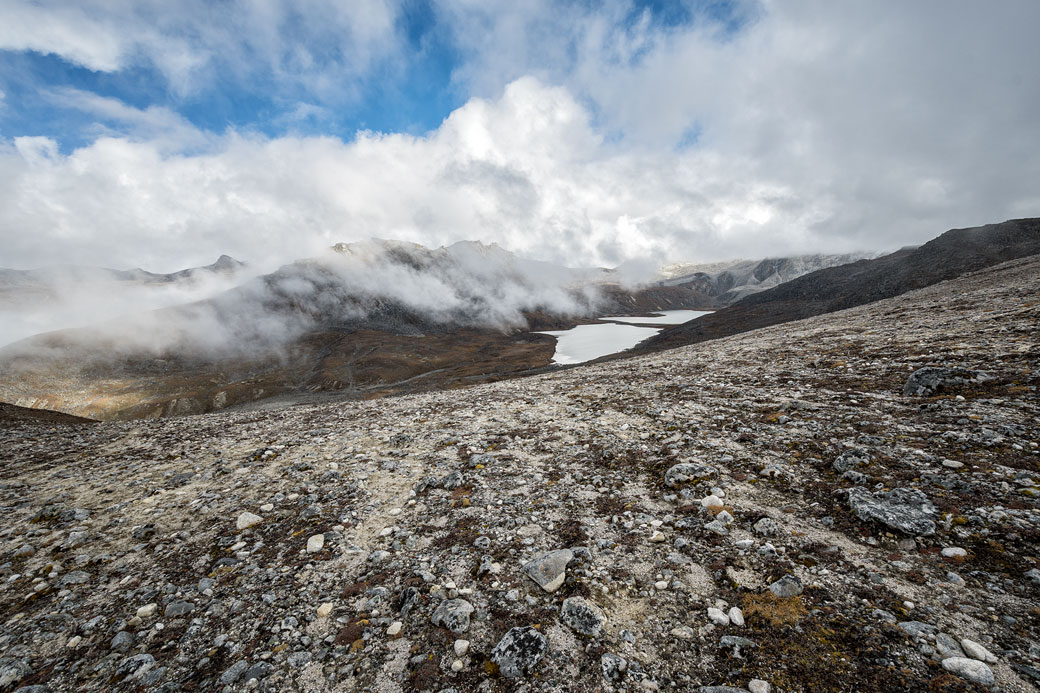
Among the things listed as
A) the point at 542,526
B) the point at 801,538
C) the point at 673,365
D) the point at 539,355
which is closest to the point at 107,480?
the point at 542,526

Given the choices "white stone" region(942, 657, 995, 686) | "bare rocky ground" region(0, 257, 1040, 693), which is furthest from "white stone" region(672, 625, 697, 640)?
"white stone" region(942, 657, 995, 686)

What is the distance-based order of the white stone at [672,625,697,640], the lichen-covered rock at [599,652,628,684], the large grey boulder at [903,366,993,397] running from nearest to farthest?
the lichen-covered rock at [599,652,628,684]
the white stone at [672,625,697,640]
the large grey boulder at [903,366,993,397]

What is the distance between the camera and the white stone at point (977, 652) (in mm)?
3633

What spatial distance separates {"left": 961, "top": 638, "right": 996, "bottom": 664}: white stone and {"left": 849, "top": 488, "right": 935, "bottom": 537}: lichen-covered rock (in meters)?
2.04

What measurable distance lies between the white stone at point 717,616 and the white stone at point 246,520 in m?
8.47

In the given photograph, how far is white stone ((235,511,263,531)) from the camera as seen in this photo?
7887 mm

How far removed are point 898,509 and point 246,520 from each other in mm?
11722

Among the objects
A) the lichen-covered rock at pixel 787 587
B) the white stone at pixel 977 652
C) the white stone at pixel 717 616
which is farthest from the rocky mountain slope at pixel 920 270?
the white stone at pixel 977 652

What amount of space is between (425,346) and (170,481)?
579 feet

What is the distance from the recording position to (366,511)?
26.8 ft

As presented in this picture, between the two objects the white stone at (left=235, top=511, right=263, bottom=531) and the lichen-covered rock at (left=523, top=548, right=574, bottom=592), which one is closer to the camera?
the lichen-covered rock at (left=523, top=548, right=574, bottom=592)

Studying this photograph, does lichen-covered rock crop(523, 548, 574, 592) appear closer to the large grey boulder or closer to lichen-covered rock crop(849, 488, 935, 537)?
lichen-covered rock crop(849, 488, 935, 537)

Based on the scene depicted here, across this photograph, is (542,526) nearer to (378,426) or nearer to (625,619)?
(625,619)

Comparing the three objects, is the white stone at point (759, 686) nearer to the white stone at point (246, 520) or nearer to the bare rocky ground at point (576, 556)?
the bare rocky ground at point (576, 556)
